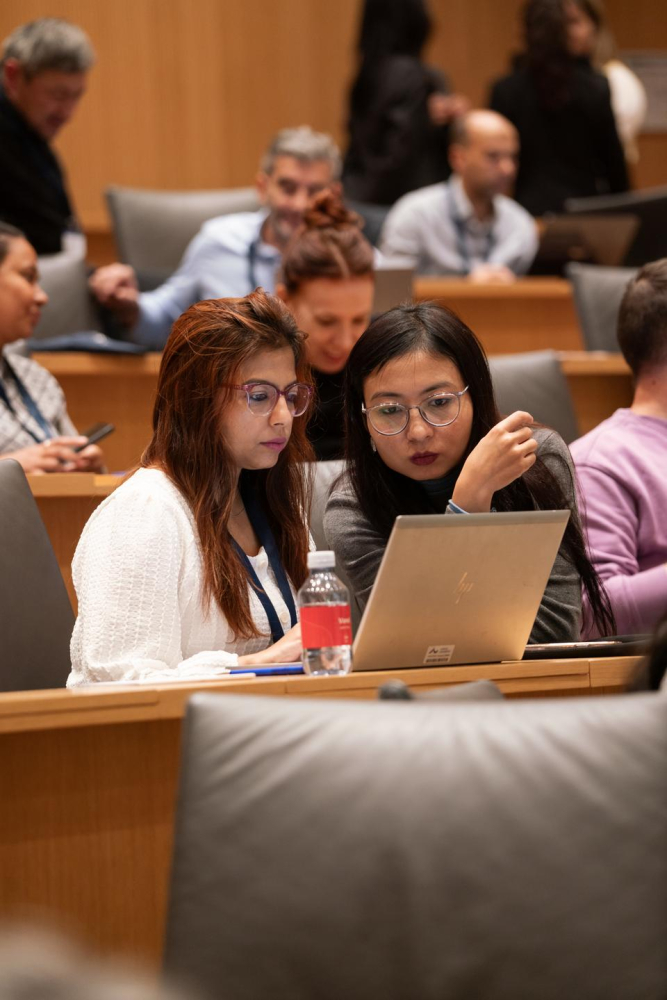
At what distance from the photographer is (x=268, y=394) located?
208 cm

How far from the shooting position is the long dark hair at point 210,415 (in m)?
2.02

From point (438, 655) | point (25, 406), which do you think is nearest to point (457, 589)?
point (438, 655)

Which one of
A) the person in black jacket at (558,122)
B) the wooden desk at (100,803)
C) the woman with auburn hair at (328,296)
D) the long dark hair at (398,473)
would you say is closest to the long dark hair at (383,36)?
the person in black jacket at (558,122)

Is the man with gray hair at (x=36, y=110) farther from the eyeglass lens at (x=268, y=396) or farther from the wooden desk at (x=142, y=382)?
the eyeglass lens at (x=268, y=396)

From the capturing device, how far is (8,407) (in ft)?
9.58

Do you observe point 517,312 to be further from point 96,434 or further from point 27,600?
point 27,600

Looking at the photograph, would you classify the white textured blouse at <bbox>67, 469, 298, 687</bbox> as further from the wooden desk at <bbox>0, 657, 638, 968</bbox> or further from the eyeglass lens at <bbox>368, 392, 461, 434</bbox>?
the eyeglass lens at <bbox>368, 392, 461, 434</bbox>

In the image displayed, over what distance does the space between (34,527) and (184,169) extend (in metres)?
3.95

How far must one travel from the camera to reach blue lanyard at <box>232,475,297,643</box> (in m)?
2.07

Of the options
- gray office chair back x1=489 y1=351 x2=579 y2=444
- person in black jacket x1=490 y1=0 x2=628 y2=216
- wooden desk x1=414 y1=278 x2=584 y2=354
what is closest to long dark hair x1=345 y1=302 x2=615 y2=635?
gray office chair back x1=489 y1=351 x2=579 y2=444

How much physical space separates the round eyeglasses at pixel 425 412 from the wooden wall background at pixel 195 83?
3.74 metres

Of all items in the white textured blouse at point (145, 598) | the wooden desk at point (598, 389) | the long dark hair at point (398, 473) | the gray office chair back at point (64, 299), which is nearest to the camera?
the white textured blouse at point (145, 598)

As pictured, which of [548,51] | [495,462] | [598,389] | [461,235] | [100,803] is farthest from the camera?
[548,51]

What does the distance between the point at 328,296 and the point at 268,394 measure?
0.81 meters
